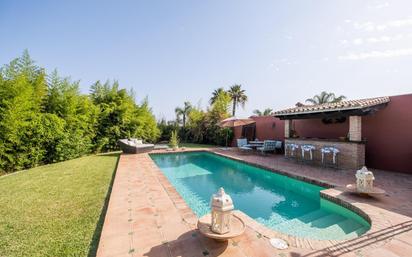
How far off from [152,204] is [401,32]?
10.4 m

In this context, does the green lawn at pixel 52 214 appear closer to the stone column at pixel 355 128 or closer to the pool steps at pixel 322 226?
the pool steps at pixel 322 226

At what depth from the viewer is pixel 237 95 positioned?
28766 mm

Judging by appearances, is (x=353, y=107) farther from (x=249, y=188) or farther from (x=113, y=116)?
(x=113, y=116)

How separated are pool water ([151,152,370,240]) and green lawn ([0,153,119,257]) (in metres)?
2.37

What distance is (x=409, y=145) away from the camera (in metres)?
7.18

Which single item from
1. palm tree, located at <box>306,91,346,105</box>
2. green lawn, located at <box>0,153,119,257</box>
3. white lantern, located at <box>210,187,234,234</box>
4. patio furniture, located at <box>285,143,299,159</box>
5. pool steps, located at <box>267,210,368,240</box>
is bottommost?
pool steps, located at <box>267,210,368,240</box>

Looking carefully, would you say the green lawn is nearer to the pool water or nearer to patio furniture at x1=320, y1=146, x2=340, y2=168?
the pool water

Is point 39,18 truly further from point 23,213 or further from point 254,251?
point 254,251

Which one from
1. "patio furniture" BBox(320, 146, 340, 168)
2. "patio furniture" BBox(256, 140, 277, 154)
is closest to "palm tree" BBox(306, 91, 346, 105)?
"patio furniture" BBox(256, 140, 277, 154)

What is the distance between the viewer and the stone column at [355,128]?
7598 millimetres

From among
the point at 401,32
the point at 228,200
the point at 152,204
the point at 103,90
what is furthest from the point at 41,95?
the point at 401,32

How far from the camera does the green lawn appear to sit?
284cm

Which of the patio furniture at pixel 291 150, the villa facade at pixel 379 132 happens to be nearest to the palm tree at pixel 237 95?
the patio furniture at pixel 291 150

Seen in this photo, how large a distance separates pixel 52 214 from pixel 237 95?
26.8 m
